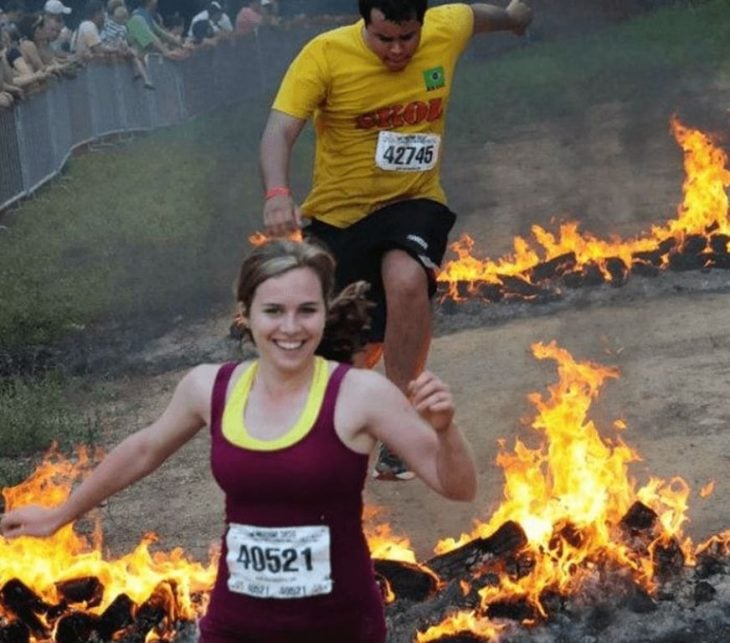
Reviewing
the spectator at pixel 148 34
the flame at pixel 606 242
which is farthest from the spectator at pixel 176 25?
the flame at pixel 606 242

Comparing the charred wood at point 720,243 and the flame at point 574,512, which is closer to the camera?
the flame at point 574,512

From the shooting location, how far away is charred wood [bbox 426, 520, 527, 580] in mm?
6160

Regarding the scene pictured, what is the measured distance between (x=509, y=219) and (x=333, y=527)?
1049 cm

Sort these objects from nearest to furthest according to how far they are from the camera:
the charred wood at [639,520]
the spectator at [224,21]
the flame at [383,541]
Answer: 1. the charred wood at [639,520]
2. the flame at [383,541]
3. the spectator at [224,21]

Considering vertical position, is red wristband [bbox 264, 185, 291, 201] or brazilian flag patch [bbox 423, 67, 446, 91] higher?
brazilian flag patch [bbox 423, 67, 446, 91]

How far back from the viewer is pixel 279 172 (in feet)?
23.0

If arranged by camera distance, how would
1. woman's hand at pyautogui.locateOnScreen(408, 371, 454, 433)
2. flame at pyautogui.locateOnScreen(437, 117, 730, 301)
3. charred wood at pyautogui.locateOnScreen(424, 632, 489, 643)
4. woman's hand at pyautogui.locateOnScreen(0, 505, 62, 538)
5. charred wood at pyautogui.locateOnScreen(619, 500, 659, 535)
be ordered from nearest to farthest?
woman's hand at pyautogui.locateOnScreen(408, 371, 454, 433) → woman's hand at pyautogui.locateOnScreen(0, 505, 62, 538) → charred wood at pyautogui.locateOnScreen(424, 632, 489, 643) → charred wood at pyautogui.locateOnScreen(619, 500, 659, 535) → flame at pyautogui.locateOnScreen(437, 117, 730, 301)

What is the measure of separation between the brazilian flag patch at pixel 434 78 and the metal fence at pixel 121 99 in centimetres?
935

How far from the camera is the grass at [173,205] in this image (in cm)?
1200

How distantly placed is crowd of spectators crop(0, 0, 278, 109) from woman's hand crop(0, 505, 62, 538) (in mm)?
11732

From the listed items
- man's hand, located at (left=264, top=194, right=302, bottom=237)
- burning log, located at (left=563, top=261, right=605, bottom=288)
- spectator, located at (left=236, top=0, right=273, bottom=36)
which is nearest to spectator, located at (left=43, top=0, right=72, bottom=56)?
spectator, located at (left=236, top=0, right=273, bottom=36)

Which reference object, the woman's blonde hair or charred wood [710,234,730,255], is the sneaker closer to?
the woman's blonde hair

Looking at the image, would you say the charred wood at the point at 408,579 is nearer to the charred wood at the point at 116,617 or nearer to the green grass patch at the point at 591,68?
the charred wood at the point at 116,617

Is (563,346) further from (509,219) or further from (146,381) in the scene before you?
(509,219)
